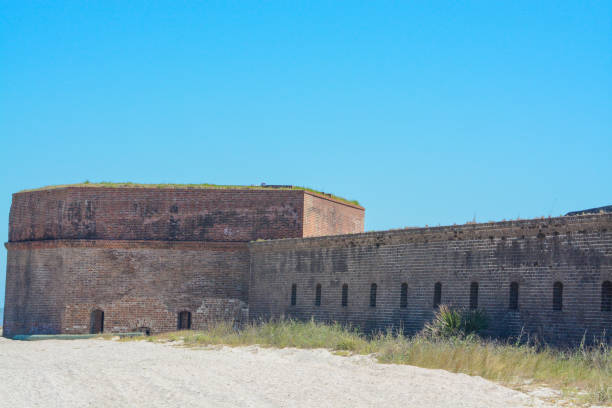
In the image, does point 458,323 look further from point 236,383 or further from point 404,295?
point 236,383

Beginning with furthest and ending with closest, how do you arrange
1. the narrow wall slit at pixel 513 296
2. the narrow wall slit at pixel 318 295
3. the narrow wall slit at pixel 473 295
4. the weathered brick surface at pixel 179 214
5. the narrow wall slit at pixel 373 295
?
the weathered brick surface at pixel 179 214
the narrow wall slit at pixel 318 295
the narrow wall slit at pixel 373 295
the narrow wall slit at pixel 473 295
the narrow wall slit at pixel 513 296

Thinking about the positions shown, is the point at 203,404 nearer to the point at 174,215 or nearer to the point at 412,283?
the point at 412,283

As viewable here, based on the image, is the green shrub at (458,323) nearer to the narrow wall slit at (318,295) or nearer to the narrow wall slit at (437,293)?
the narrow wall slit at (437,293)

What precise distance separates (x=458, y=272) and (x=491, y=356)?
393 centimetres

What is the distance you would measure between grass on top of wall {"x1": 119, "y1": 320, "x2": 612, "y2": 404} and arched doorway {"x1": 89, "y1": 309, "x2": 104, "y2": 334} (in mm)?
9048

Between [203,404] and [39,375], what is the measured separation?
5.70 metres

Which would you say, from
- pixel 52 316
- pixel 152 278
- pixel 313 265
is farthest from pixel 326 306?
pixel 52 316

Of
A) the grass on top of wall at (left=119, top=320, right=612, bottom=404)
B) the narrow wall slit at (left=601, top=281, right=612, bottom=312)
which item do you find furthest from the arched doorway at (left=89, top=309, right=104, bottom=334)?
Result: the narrow wall slit at (left=601, top=281, right=612, bottom=312)

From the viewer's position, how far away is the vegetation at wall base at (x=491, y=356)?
1370 centimetres

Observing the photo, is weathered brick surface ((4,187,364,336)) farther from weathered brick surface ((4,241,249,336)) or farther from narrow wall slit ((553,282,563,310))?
narrow wall slit ((553,282,563,310))

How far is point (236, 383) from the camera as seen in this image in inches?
571

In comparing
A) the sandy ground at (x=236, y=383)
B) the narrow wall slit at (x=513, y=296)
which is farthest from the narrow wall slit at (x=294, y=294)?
the narrow wall slit at (x=513, y=296)

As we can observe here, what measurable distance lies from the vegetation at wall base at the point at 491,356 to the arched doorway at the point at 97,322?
855 centimetres

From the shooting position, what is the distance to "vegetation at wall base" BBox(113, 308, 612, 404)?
45.0ft
